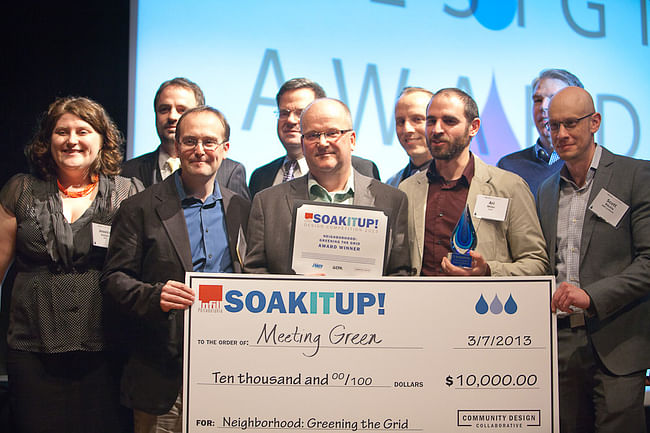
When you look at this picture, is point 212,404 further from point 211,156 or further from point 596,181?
point 596,181

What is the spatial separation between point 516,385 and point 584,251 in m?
0.78

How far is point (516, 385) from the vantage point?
2.19 metres

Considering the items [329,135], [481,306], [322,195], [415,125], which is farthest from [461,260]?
[415,125]

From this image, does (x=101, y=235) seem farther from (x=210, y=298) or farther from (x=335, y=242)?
(x=335, y=242)

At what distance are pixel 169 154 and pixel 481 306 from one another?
200 cm

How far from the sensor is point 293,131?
3.38 metres

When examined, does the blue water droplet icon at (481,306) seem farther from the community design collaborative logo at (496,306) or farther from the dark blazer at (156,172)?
the dark blazer at (156,172)

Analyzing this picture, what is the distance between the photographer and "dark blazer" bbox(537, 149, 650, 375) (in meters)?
2.50

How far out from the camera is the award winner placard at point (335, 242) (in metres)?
2.30

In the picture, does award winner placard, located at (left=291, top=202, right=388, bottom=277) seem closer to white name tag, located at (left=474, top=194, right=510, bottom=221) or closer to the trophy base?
the trophy base

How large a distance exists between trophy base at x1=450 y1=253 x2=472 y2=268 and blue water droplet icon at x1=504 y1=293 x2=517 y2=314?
213mm

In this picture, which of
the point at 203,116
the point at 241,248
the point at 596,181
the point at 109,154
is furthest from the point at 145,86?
the point at 596,181

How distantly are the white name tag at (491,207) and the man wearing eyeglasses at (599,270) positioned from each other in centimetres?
33

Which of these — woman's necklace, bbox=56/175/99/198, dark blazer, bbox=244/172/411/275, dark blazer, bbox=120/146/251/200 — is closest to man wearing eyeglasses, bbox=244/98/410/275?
dark blazer, bbox=244/172/411/275
